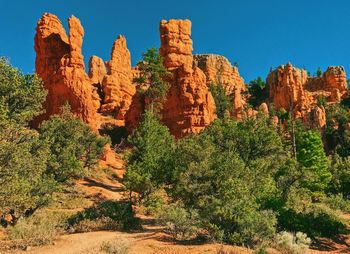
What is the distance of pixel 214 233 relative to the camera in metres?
18.1

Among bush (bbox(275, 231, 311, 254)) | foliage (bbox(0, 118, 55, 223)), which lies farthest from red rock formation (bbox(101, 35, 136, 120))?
bush (bbox(275, 231, 311, 254))

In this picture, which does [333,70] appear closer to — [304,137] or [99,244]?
[304,137]

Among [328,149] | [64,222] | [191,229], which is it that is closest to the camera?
[191,229]

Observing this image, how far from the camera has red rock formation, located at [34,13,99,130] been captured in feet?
162

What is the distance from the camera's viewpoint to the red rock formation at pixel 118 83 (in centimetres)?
6892

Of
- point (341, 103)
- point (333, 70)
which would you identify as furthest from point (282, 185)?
point (333, 70)

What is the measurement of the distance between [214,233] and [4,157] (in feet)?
36.8

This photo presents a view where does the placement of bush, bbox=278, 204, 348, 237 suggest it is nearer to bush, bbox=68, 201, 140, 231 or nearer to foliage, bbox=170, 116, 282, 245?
foliage, bbox=170, 116, 282, 245

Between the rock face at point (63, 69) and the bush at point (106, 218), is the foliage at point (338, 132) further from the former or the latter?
the bush at point (106, 218)

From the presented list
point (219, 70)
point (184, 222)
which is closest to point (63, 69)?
point (184, 222)

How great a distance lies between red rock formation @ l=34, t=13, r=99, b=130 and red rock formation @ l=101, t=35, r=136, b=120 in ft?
52.6

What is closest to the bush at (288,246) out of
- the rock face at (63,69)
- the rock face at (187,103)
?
the rock face at (187,103)

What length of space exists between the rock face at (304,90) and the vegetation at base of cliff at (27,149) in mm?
52754

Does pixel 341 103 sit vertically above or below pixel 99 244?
above
